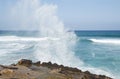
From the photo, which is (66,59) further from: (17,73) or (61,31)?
(17,73)

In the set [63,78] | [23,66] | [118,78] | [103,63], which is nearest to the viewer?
[63,78]

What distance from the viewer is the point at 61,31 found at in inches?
1194

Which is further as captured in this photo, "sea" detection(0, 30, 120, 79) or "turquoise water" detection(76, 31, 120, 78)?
"turquoise water" detection(76, 31, 120, 78)

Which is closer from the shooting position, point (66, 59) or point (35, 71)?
point (35, 71)

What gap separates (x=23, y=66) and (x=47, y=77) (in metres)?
2.19

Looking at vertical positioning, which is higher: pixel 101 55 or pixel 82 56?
pixel 82 56

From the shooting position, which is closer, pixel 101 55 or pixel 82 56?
pixel 82 56

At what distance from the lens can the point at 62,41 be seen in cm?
3192

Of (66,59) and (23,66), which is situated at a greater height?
(23,66)

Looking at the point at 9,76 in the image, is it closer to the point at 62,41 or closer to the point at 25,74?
the point at 25,74

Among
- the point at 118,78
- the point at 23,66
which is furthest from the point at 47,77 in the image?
the point at 118,78

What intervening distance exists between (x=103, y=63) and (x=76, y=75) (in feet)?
41.4

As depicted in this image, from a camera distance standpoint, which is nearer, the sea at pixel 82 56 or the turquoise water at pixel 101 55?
the sea at pixel 82 56

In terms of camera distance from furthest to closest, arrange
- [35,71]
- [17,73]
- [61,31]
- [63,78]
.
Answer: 1. [61,31]
2. [35,71]
3. [17,73]
4. [63,78]
